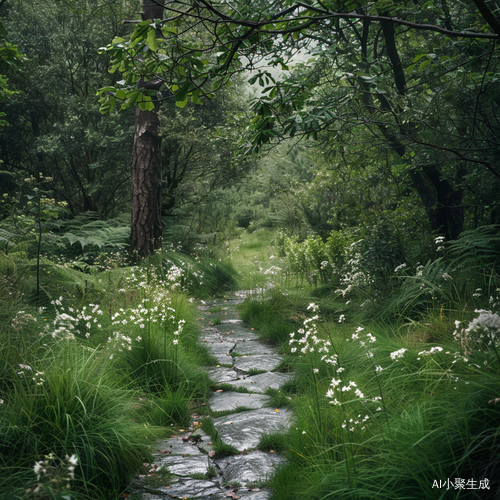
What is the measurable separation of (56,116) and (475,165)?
35.2 feet

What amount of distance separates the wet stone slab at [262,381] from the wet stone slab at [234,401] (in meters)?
0.14

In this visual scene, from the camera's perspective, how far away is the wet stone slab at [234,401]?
3.70 m

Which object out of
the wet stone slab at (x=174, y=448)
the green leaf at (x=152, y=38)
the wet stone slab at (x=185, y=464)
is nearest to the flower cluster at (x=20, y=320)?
the wet stone slab at (x=174, y=448)

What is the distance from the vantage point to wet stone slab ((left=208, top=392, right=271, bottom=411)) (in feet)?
12.1

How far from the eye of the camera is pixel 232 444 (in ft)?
9.96

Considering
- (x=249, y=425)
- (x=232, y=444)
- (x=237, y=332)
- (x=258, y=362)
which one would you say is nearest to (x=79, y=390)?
(x=232, y=444)

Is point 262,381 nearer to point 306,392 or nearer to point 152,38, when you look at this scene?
point 306,392

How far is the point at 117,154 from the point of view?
1088cm

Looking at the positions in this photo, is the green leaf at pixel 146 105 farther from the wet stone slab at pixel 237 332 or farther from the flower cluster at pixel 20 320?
the wet stone slab at pixel 237 332

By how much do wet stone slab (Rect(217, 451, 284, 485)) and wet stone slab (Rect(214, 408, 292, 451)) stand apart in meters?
0.13

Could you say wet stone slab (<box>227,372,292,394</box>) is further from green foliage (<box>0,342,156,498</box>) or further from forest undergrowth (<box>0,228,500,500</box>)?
green foliage (<box>0,342,156,498</box>)

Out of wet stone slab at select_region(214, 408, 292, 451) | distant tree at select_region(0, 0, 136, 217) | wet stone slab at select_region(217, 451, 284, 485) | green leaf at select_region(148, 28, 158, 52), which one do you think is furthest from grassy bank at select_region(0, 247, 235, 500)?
distant tree at select_region(0, 0, 136, 217)

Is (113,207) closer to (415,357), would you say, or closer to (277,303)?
(277,303)

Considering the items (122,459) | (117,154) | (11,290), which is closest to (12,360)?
(122,459)
